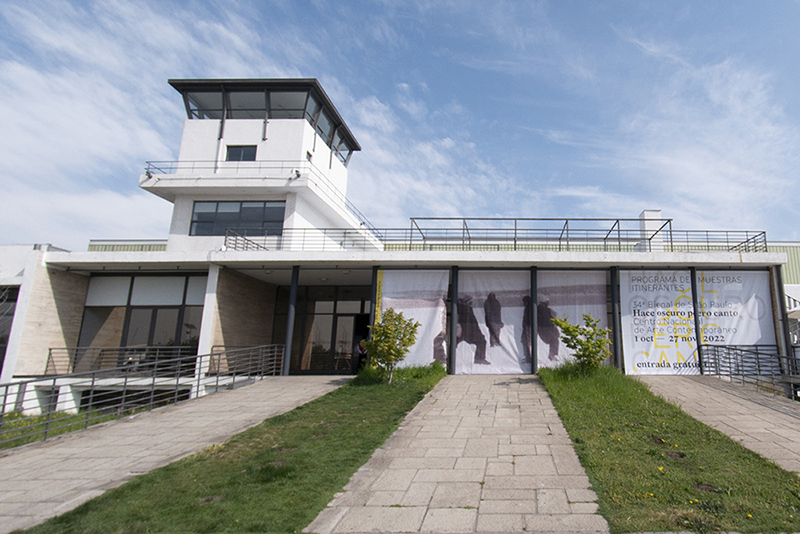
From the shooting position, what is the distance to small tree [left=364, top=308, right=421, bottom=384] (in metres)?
11.6

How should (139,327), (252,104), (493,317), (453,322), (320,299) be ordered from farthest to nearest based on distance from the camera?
(252,104)
(320,299)
(139,327)
(493,317)
(453,322)

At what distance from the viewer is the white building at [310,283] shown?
14.1m

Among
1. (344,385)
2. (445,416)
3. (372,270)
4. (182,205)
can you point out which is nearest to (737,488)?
(445,416)

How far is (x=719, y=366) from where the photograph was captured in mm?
13672

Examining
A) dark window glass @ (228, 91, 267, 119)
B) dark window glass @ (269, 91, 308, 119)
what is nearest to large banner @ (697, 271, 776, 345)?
dark window glass @ (269, 91, 308, 119)

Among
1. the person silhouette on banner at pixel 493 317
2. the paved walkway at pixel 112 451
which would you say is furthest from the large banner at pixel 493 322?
the paved walkway at pixel 112 451

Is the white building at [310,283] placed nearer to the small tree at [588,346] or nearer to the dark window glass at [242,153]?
the dark window glass at [242,153]

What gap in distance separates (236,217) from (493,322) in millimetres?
10785

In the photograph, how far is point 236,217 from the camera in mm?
18453

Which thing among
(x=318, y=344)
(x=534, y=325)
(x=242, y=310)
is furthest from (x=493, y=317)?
(x=242, y=310)

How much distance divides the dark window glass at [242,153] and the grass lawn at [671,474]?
15996mm

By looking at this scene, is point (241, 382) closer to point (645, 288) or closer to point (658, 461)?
point (658, 461)

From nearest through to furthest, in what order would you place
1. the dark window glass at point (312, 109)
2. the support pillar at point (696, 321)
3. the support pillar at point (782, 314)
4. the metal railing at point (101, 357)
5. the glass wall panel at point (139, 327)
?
the support pillar at point (782, 314) < the support pillar at point (696, 321) < the metal railing at point (101, 357) < the glass wall panel at point (139, 327) < the dark window glass at point (312, 109)

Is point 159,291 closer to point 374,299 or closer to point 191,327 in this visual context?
point 191,327
